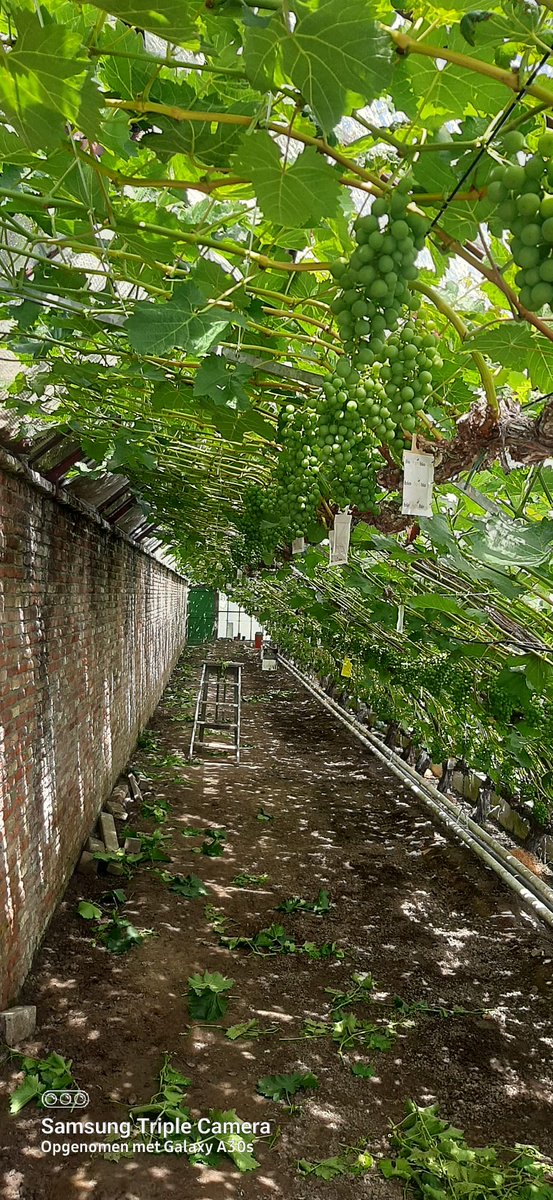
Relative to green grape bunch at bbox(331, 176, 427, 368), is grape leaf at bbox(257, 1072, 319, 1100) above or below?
below

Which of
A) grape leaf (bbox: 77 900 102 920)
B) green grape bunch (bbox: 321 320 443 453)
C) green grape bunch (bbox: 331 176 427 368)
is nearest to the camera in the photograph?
green grape bunch (bbox: 331 176 427 368)

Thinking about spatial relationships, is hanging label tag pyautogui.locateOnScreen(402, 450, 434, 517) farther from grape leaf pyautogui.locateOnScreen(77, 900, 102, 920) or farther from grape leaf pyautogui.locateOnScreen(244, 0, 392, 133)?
grape leaf pyautogui.locateOnScreen(77, 900, 102, 920)

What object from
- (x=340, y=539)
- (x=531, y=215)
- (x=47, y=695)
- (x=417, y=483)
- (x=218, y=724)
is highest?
(x=531, y=215)

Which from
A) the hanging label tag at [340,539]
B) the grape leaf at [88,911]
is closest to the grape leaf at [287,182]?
the hanging label tag at [340,539]

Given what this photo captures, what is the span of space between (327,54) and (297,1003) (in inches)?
186

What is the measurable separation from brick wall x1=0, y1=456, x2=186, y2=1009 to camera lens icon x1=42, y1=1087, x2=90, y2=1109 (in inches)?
22.8

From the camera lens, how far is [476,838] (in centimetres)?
739

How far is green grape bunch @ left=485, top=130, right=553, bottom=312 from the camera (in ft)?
3.54

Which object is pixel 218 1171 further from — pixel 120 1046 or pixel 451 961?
pixel 451 961

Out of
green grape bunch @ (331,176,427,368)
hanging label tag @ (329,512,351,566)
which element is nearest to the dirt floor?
hanging label tag @ (329,512,351,566)

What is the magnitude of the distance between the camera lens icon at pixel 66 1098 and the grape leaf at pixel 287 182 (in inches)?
144

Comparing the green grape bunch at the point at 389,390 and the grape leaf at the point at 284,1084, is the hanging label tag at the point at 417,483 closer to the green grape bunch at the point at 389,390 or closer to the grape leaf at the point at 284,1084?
the green grape bunch at the point at 389,390

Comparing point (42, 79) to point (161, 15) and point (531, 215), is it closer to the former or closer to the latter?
point (161, 15)

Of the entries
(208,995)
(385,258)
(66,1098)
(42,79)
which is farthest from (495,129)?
(208,995)
